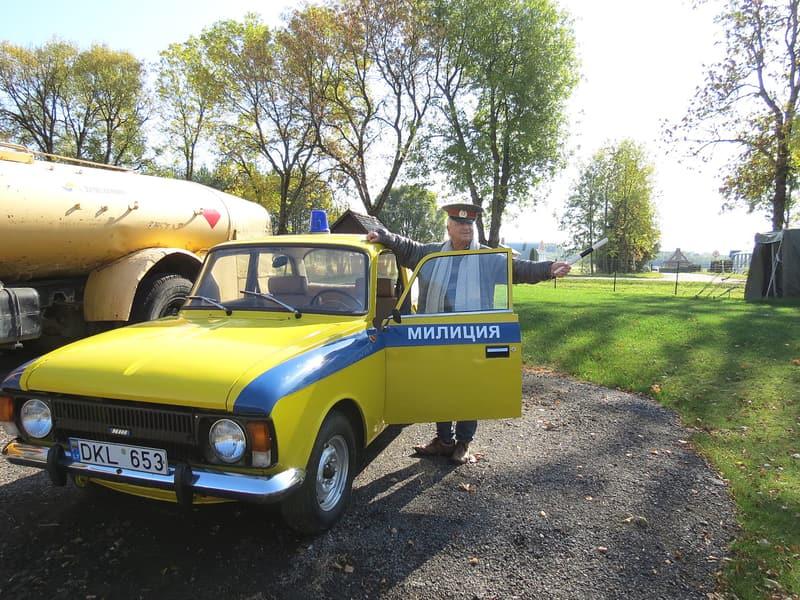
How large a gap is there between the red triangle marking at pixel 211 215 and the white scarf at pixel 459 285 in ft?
16.9

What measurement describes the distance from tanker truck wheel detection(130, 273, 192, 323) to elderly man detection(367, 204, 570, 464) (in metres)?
3.76

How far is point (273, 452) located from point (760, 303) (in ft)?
57.7

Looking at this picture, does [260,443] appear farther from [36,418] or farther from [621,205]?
[621,205]

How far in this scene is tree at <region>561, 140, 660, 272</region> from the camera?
53.3 meters

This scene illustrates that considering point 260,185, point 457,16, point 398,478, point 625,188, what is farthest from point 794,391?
point 625,188

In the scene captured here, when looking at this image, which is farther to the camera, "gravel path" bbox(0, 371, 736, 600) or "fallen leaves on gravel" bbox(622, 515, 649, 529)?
"fallen leaves on gravel" bbox(622, 515, 649, 529)

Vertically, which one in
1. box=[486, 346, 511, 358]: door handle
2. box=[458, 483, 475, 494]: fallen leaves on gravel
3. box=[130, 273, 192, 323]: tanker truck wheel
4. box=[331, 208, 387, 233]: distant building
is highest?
box=[331, 208, 387, 233]: distant building

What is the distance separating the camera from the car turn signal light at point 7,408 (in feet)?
9.64

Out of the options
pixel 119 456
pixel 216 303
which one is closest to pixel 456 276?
pixel 216 303

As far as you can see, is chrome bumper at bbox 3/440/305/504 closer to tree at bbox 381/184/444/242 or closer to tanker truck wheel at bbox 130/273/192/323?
tanker truck wheel at bbox 130/273/192/323

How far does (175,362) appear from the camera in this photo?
2.77m

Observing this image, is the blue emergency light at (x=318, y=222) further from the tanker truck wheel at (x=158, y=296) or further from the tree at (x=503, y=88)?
the tree at (x=503, y=88)

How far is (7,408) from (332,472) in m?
1.95

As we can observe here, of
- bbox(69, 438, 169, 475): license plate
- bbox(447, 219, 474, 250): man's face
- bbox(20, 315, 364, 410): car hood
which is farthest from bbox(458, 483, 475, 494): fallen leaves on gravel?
bbox(69, 438, 169, 475): license plate
